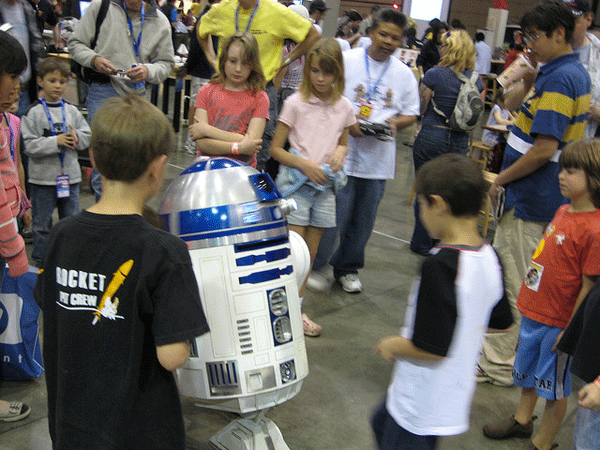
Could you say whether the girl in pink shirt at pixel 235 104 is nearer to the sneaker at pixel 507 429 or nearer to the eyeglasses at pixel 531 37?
the eyeglasses at pixel 531 37

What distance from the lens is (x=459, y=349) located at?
1.79m

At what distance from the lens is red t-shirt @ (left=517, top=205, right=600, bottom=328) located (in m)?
2.46

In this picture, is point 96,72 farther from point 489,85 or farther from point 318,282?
point 489,85

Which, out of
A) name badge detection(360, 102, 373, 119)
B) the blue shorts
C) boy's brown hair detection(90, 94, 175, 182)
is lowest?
the blue shorts

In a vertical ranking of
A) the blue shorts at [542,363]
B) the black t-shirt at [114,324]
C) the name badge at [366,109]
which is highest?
the name badge at [366,109]

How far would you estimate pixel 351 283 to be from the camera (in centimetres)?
432

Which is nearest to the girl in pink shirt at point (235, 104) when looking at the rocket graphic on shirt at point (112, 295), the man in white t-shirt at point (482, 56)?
the rocket graphic on shirt at point (112, 295)

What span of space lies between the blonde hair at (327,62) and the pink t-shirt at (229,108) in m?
0.27

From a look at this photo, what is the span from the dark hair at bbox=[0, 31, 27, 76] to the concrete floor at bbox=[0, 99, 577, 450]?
146cm

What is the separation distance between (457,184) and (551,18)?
168cm

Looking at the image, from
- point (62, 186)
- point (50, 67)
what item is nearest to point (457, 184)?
point (62, 186)

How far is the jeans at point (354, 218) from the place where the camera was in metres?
3.99

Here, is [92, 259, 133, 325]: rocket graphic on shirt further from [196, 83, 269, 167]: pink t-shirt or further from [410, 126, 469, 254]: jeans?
[410, 126, 469, 254]: jeans

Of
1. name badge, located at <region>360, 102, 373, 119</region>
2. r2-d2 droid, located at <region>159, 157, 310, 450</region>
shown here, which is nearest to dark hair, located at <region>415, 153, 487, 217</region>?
r2-d2 droid, located at <region>159, 157, 310, 450</region>
